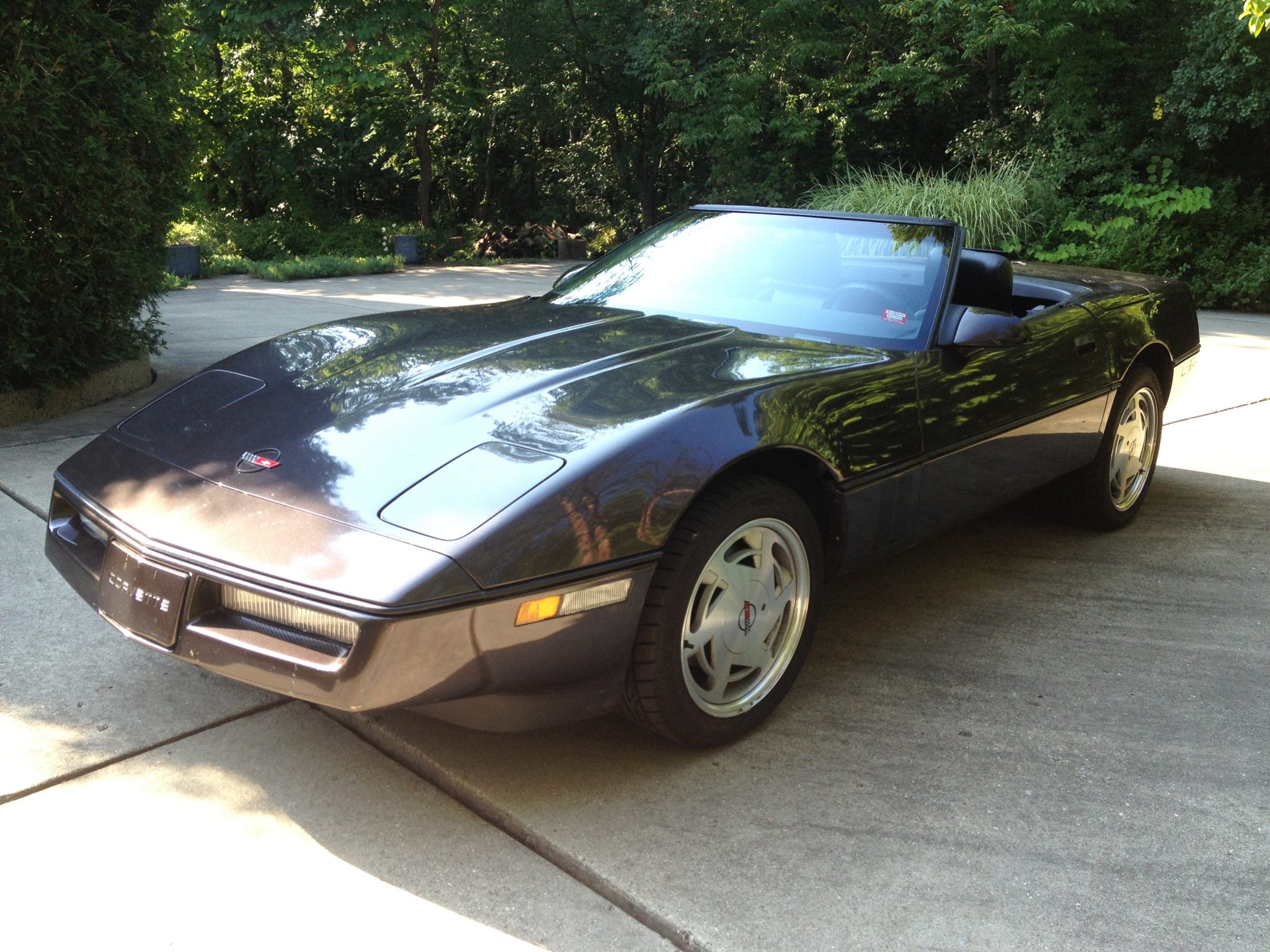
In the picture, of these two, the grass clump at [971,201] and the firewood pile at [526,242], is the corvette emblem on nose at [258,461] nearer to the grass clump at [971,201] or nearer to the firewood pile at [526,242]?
the grass clump at [971,201]

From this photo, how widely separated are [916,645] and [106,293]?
4527 millimetres

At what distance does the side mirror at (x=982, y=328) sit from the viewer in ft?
10.8

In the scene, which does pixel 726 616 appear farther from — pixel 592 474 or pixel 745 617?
pixel 592 474

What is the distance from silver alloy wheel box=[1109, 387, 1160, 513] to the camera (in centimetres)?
443

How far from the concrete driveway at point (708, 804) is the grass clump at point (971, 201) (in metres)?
9.88

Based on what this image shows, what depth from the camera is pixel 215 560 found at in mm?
2254

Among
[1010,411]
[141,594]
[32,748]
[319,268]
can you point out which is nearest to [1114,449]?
[1010,411]

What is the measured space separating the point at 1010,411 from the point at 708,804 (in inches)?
68.5

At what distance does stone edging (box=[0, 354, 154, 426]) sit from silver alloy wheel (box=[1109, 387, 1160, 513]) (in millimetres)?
5101

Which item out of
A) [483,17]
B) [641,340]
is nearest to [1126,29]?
[483,17]

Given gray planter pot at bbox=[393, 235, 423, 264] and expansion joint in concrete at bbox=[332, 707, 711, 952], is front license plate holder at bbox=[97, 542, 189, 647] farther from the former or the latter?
gray planter pot at bbox=[393, 235, 423, 264]

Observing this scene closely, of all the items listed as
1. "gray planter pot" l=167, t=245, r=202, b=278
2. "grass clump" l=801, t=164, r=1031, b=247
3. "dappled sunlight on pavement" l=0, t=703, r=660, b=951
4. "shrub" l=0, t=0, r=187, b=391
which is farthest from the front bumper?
"gray planter pot" l=167, t=245, r=202, b=278

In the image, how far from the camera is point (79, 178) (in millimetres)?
5367

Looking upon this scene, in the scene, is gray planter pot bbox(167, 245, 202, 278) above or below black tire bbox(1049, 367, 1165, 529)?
below
